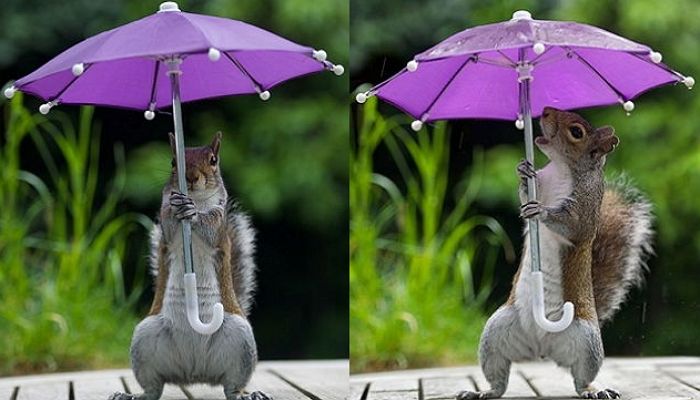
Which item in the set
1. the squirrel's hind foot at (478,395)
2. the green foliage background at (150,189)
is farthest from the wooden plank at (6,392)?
the squirrel's hind foot at (478,395)

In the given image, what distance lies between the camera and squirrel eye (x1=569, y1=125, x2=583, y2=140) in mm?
3033

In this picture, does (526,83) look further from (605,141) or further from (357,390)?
(357,390)

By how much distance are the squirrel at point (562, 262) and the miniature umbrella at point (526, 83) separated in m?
0.06

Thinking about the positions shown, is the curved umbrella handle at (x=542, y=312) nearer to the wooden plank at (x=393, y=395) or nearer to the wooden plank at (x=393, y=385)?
the wooden plank at (x=393, y=395)

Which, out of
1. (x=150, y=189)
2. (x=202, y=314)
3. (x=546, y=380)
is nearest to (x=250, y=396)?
(x=202, y=314)

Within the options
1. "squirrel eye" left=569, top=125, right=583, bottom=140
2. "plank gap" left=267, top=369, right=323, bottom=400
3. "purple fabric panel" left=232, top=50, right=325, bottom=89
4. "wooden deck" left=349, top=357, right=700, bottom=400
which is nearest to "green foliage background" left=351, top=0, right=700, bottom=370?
"wooden deck" left=349, top=357, right=700, bottom=400

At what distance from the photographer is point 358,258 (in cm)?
433

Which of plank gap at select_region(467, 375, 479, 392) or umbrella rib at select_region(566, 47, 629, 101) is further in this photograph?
plank gap at select_region(467, 375, 479, 392)

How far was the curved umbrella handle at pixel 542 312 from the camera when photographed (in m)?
2.94

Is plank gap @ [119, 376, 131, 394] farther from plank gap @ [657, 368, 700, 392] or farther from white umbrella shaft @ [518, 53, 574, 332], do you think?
plank gap @ [657, 368, 700, 392]

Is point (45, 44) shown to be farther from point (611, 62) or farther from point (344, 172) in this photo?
point (611, 62)

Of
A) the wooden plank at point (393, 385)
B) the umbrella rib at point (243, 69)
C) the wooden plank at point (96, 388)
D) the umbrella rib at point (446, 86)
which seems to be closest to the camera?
the umbrella rib at point (243, 69)

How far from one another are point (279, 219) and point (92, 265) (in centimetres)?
84

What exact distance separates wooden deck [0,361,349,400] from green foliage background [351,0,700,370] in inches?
14.5
